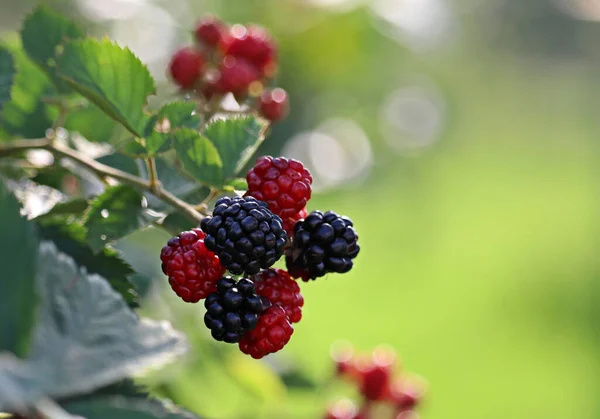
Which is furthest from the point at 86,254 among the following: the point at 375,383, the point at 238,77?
the point at 375,383

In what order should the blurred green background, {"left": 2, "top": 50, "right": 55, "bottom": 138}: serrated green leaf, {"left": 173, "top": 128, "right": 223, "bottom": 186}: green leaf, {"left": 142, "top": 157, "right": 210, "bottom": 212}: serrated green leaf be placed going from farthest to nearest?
1. the blurred green background
2. {"left": 2, "top": 50, "right": 55, "bottom": 138}: serrated green leaf
3. {"left": 142, "top": 157, "right": 210, "bottom": 212}: serrated green leaf
4. {"left": 173, "top": 128, "right": 223, "bottom": 186}: green leaf

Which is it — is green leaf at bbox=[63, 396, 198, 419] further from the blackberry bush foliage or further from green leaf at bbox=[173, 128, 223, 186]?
green leaf at bbox=[173, 128, 223, 186]

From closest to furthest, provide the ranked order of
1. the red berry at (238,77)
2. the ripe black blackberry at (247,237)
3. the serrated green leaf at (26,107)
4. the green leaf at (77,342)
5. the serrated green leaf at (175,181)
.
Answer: the green leaf at (77,342) < the ripe black blackberry at (247,237) < the serrated green leaf at (175,181) < the serrated green leaf at (26,107) < the red berry at (238,77)

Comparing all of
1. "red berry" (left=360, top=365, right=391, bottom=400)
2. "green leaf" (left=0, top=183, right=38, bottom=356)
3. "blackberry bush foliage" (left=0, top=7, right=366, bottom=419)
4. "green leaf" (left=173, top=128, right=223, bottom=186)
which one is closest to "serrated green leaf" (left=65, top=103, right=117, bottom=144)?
"blackberry bush foliage" (left=0, top=7, right=366, bottom=419)

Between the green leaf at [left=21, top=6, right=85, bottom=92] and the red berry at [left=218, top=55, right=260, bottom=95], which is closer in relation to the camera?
the green leaf at [left=21, top=6, right=85, bottom=92]

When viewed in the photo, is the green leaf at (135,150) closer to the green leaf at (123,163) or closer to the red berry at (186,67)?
the green leaf at (123,163)

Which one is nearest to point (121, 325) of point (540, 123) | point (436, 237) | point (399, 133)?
point (399, 133)

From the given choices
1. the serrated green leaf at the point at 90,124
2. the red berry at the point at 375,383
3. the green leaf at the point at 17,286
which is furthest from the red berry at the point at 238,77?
the red berry at the point at 375,383
